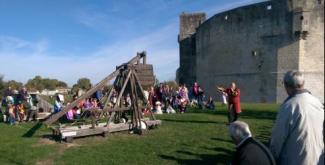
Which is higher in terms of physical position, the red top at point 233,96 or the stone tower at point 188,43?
the stone tower at point 188,43

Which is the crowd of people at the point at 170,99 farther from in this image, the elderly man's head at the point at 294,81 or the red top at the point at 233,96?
the elderly man's head at the point at 294,81

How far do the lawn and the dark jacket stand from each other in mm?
4754

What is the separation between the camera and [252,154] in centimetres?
395

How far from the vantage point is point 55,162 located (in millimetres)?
8906

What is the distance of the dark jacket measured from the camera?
392 cm

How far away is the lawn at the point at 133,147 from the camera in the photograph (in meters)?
9.00

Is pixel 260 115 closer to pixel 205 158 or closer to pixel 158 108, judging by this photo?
pixel 158 108

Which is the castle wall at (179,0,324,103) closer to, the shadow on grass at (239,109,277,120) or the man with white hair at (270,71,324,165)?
the shadow on grass at (239,109,277,120)

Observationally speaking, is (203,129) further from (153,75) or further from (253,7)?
A: (253,7)

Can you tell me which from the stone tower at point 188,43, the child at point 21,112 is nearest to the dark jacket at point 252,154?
the child at point 21,112

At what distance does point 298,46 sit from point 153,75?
75.6 feet

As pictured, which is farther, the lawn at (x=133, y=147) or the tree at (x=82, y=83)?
the tree at (x=82, y=83)

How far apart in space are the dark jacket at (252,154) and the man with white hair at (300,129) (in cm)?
19

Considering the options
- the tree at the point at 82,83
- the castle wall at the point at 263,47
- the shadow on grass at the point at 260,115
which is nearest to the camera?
the shadow on grass at the point at 260,115
